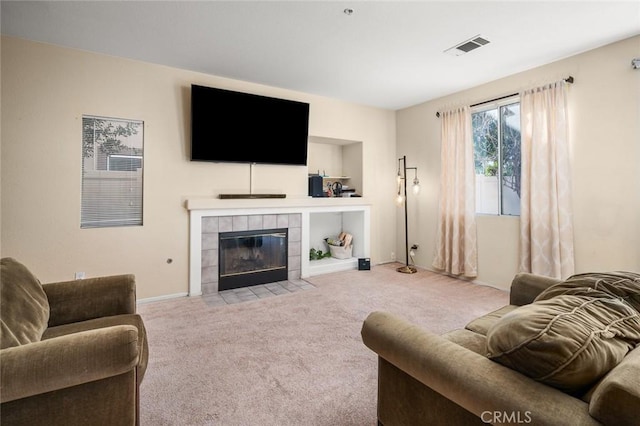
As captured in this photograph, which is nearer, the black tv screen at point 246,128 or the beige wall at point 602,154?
the beige wall at point 602,154

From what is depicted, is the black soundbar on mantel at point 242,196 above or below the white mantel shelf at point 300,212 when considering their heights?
above

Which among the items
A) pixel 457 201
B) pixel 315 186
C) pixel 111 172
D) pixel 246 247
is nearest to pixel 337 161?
pixel 315 186

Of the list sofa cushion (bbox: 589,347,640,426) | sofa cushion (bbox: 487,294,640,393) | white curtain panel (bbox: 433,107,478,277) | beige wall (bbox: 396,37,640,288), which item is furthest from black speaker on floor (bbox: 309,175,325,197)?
sofa cushion (bbox: 589,347,640,426)

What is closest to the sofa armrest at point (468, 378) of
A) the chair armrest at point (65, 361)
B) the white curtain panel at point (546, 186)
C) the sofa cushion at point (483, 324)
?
the sofa cushion at point (483, 324)

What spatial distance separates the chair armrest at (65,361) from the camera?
1.03 meters

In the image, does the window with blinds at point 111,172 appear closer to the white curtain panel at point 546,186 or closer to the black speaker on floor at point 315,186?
the black speaker on floor at point 315,186

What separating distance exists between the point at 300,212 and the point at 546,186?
3.02 m

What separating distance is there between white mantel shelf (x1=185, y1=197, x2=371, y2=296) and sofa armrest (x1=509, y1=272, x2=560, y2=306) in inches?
114

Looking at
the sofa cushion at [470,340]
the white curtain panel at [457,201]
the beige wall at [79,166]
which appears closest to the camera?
the sofa cushion at [470,340]

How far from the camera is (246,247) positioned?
13.7 feet

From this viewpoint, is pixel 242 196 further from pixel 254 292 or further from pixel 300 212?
pixel 254 292

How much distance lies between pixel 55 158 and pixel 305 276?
10.4ft

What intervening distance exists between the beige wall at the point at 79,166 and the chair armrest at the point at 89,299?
1.59m

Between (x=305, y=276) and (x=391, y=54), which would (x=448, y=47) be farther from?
(x=305, y=276)
